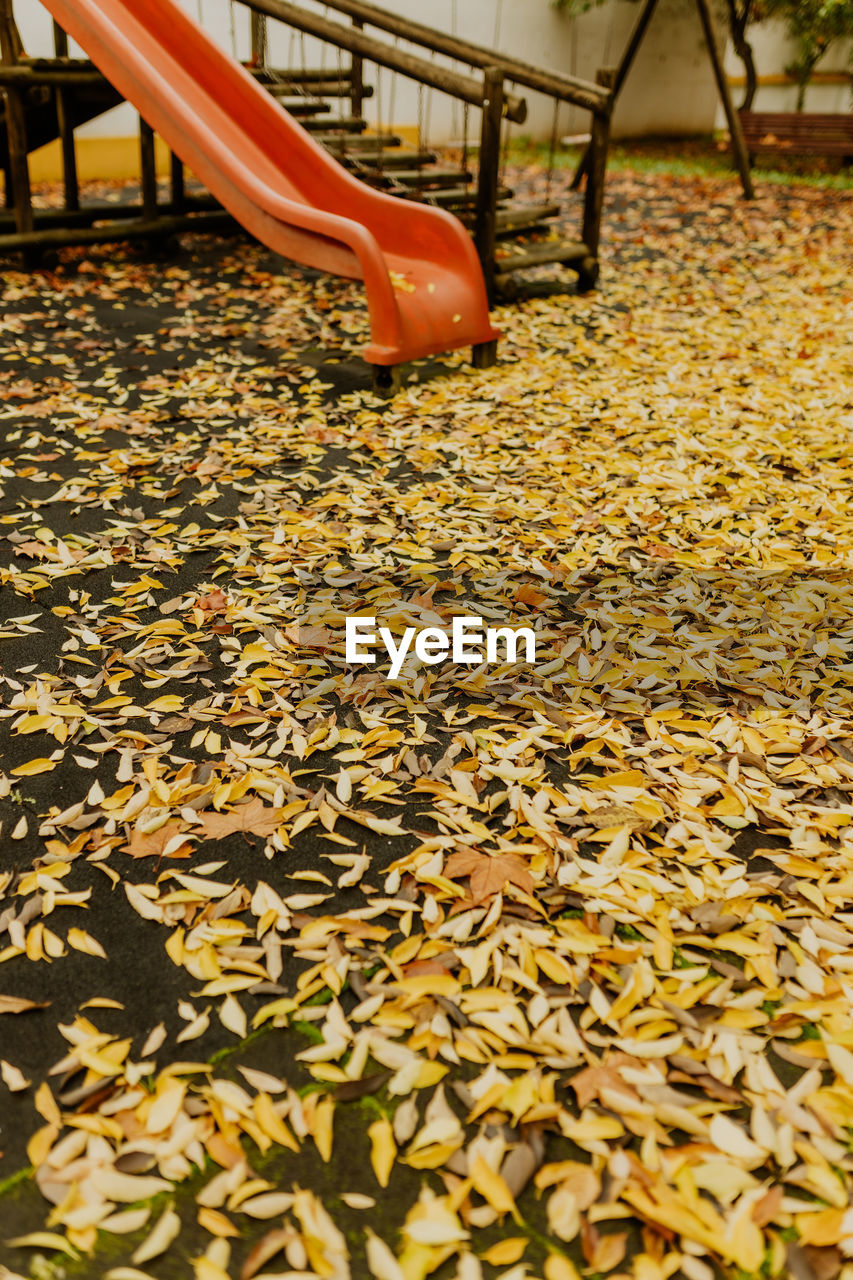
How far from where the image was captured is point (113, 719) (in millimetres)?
2896

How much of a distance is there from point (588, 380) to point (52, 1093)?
Answer: 4951 mm

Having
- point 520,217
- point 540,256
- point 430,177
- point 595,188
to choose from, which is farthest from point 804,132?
point 540,256

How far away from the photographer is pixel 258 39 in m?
8.52

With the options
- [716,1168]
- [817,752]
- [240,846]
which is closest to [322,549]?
[240,846]

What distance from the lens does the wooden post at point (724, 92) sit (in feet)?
32.7

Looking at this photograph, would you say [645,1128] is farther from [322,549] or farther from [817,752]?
[322,549]

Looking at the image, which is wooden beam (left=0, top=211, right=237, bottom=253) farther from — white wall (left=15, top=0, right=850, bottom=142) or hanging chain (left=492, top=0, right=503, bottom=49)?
hanging chain (left=492, top=0, right=503, bottom=49)

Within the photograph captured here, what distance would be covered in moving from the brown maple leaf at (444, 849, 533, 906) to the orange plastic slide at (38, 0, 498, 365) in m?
3.49

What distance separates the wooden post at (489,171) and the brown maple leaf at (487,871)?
471 cm

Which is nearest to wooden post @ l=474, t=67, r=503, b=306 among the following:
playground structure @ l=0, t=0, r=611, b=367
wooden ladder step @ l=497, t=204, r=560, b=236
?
playground structure @ l=0, t=0, r=611, b=367

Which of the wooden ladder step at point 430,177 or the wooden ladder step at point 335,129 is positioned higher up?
the wooden ladder step at point 335,129

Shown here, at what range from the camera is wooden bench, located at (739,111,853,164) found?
492 inches

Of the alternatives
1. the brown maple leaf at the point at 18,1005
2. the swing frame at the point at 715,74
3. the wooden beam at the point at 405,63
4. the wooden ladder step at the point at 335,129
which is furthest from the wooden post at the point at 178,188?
the brown maple leaf at the point at 18,1005

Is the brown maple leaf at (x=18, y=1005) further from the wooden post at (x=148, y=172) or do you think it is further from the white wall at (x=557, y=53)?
the white wall at (x=557, y=53)
